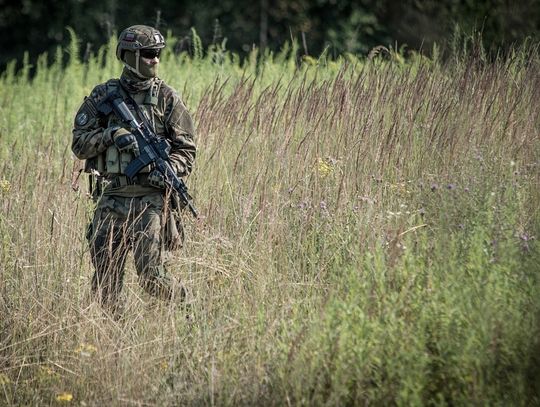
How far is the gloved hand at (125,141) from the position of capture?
220 inches

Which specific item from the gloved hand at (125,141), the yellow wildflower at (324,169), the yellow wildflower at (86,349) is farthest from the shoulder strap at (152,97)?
the yellow wildflower at (86,349)

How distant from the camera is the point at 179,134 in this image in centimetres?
580

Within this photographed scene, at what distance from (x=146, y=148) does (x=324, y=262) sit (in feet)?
3.81

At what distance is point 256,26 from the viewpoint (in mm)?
22484

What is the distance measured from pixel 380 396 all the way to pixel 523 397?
60cm

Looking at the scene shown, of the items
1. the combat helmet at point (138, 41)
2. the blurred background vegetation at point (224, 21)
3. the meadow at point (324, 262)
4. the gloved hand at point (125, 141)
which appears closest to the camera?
the meadow at point (324, 262)

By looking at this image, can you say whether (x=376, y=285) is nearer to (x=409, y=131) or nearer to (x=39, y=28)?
(x=409, y=131)

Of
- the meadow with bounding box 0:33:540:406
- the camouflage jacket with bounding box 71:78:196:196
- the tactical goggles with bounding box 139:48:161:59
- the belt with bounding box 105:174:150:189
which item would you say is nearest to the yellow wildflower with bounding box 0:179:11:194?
the meadow with bounding box 0:33:540:406

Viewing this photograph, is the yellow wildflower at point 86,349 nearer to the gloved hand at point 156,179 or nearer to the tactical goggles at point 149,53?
the gloved hand at point 156,179

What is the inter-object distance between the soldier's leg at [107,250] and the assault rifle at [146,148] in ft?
0.84

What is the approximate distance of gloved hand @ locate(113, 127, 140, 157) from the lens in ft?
18.3

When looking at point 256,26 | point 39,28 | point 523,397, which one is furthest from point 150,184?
point 39,28

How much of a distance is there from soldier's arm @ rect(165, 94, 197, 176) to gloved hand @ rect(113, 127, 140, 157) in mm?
237

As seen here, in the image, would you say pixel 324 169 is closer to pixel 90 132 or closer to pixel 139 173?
pixel 139 173
